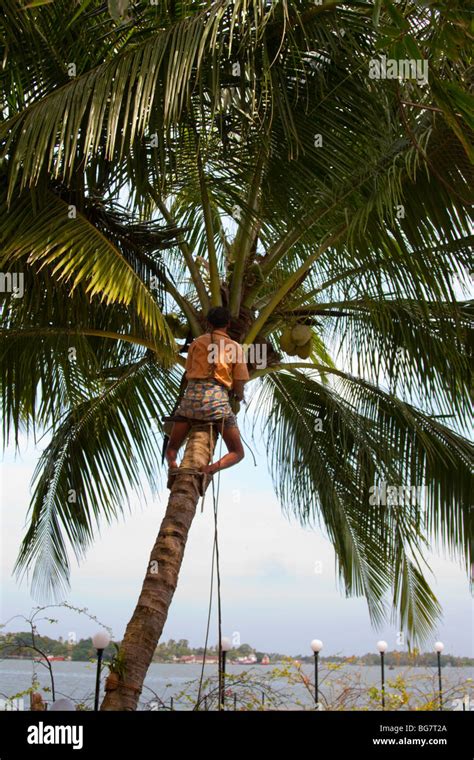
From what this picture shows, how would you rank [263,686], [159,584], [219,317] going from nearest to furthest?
[159,584], [263,686], [219,317]

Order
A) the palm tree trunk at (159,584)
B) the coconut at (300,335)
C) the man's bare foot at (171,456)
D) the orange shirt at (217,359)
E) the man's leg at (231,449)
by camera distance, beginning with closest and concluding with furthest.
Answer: the palm tree trunk at (159,584) < the man's leg at (231,449) < the orange shirt at (217,359) < the man's bare foot at (171,456) < the coconut at (300,335)

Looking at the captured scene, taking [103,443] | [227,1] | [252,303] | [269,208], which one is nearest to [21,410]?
[103,443]

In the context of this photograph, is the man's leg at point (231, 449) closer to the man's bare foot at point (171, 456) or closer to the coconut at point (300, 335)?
the man's bare foot at point (171, 456)

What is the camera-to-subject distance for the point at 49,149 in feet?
18.1

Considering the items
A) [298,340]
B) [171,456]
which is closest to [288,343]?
[298,340]

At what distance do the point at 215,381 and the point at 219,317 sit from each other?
1.52 feet

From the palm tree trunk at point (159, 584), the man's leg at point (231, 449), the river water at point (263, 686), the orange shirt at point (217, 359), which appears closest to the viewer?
the palm tree trunk at point (159, 584)

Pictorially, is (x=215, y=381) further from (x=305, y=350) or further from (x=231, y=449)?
(x=305, y=350)

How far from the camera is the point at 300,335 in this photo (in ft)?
24.1

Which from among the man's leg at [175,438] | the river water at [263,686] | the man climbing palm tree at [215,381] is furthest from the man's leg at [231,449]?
the river water at [263,686]

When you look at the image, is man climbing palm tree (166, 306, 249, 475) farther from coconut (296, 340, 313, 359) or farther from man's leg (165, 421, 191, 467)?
coconut (296, 340, 313, 359)

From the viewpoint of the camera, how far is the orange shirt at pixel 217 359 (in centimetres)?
619
